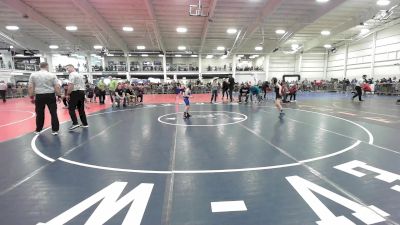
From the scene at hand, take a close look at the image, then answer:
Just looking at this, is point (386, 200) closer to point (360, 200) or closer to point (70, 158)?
point (360, 200)

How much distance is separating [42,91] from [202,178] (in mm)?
5280

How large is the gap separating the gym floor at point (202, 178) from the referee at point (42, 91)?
50 cm

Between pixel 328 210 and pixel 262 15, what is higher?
pixel 262 15

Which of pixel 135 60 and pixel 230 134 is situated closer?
pixel 230 134

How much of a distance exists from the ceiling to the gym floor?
14.3 meters

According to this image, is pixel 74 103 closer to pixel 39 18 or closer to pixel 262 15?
pixel 262 15

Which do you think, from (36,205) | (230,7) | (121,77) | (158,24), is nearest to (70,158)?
(36,205)

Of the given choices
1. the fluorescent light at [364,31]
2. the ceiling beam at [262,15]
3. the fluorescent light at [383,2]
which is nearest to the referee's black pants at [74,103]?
the ceiling beam at [262,15]

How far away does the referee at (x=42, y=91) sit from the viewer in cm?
655

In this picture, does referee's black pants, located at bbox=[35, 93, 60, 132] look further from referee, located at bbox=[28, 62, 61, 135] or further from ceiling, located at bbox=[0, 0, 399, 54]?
ceiling, located at bbox=[0, 0, 399, 54]

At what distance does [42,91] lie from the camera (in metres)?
6.62

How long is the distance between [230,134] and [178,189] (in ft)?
11.6

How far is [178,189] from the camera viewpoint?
3.37 metres

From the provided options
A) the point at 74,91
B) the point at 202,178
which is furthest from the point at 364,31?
the point at 202,178
